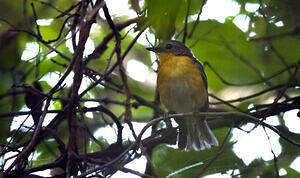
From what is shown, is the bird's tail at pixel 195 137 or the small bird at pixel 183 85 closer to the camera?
the bird's tail at pixel 195 137

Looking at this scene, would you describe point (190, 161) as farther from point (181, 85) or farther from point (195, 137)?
point (181, 85)

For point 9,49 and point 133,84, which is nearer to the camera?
point 9,49

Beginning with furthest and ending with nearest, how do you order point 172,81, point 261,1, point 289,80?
1. point 172,81
2. point 289,80
3. point 261,1

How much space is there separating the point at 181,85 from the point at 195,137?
79 centimetres

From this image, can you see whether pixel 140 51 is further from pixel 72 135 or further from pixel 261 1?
pixel 261 1

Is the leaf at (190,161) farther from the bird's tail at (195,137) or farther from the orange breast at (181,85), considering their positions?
the orange breast at (181,85)

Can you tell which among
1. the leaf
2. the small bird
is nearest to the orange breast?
the small bird

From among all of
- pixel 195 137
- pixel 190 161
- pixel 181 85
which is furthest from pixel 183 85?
pixel 190 161

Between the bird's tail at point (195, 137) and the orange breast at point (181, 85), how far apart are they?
0.19 metres

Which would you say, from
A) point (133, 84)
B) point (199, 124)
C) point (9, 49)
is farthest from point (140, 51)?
point (9, 49)

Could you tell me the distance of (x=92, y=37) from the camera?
129 inches

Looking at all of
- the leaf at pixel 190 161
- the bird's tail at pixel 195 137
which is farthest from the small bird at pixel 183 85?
the leaf at pixel 190 161

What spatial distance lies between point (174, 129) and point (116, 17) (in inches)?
43.6

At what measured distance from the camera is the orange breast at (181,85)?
3727 mm
